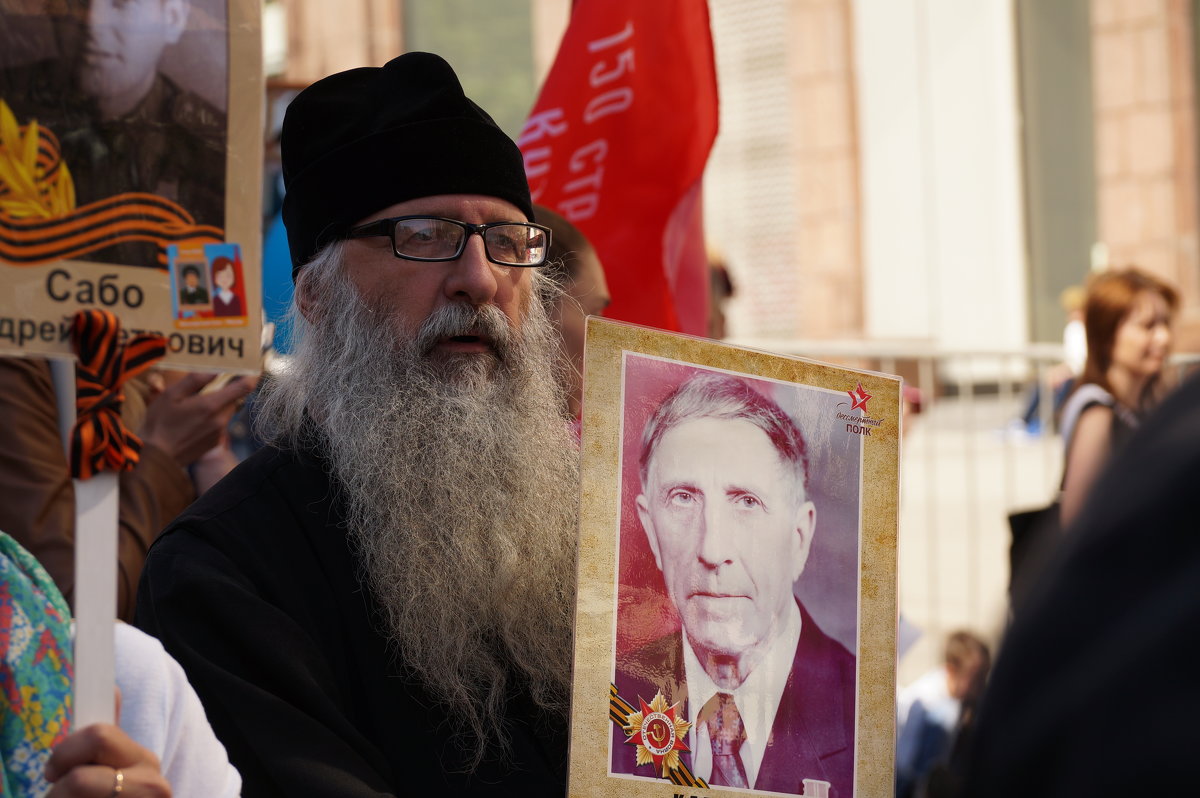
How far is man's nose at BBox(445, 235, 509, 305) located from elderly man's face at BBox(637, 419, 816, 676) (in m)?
0.63

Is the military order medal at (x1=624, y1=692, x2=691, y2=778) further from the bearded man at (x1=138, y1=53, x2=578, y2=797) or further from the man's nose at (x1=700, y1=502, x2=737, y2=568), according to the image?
the bearded man at (x1=138, y1=53, x2=578, y2=797)

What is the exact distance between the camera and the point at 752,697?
1871 mm

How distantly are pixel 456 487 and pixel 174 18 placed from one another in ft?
3.17

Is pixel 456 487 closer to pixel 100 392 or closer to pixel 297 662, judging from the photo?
pixel 297 662

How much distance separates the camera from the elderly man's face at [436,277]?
2.42m

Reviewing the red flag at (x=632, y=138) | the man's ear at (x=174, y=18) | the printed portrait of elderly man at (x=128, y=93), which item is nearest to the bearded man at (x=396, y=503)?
the printed portrait of elderly man at (x=128, y=93)

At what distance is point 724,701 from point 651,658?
0.12m

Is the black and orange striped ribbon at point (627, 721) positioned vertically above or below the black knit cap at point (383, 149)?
below

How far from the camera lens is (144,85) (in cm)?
151

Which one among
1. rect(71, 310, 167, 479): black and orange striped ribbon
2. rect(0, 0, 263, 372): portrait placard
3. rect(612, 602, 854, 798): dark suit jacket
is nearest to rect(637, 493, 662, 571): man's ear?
rect(612, 602, 854, 798): dark suit jacket

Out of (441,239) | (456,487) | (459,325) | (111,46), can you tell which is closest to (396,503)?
(456,487)

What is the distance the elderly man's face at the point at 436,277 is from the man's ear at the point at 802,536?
0.72m

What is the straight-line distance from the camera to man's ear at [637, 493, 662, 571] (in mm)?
1851

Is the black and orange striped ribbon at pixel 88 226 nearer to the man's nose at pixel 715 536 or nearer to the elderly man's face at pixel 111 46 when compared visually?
the elderly man's face at pixel 111 46
